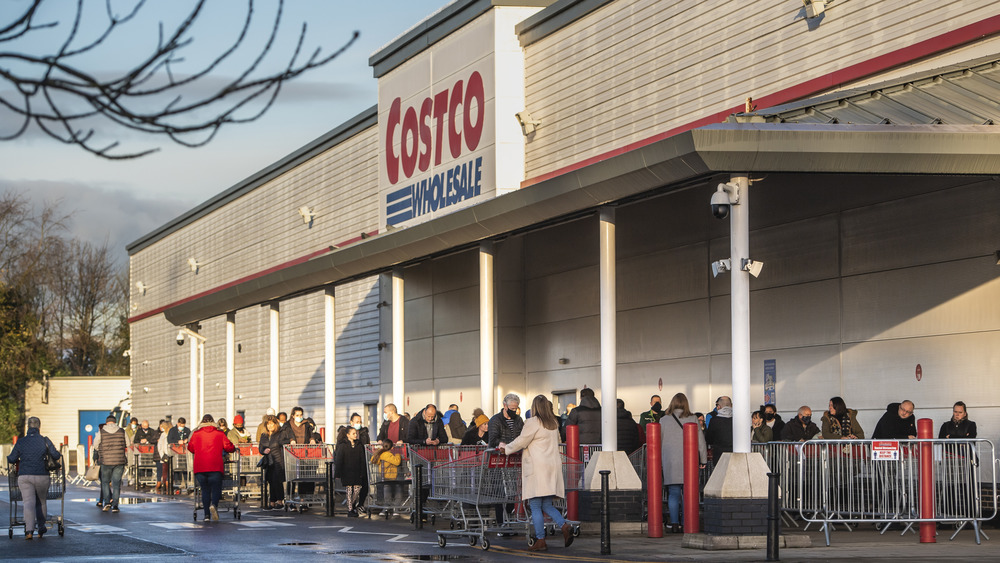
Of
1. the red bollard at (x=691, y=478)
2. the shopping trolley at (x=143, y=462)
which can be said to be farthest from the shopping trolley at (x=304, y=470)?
the shopping trolley at (x=143, y=462)

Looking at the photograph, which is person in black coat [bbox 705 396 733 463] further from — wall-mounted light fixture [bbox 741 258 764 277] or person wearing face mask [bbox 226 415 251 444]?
person wearing face mask [bbox 226 415 251 444]

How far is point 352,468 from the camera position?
22734 millimetres

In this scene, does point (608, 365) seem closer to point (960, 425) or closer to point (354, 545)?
point (354, 545)

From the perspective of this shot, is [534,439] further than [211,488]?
No

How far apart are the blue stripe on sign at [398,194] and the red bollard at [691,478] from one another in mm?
16621

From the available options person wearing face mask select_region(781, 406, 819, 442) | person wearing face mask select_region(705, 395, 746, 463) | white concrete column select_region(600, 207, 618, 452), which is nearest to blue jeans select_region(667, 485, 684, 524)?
person wearing face mask select_region(705, 395, 746, 463)

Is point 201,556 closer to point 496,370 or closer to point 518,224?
point 518,224

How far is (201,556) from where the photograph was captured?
15.0 m

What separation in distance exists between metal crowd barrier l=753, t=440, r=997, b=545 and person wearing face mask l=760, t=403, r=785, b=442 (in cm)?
335

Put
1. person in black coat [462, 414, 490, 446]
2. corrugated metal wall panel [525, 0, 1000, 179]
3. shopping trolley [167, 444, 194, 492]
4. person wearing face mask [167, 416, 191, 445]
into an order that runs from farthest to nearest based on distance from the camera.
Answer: person wearing face mask [167, 416, 191, 445], shopping trolley [167, 444, 194, 492], person in black coat [462, 414, 490, 446], corrugated metal wall panel [525, 0, 1000, 179]

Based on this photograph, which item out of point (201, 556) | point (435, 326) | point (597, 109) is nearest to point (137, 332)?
point (435, 326)

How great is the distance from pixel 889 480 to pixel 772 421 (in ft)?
14.0

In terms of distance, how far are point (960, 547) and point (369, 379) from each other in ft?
78.1

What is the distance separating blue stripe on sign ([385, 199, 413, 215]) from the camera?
1242 inches
